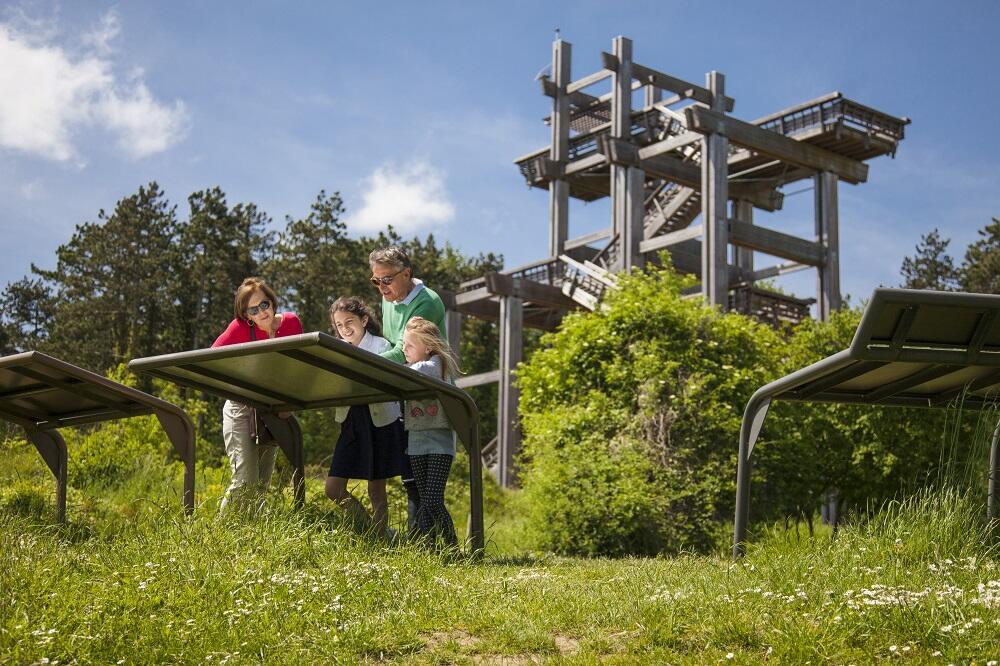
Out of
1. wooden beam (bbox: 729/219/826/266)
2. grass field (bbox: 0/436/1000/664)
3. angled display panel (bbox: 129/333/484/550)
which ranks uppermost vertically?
wooden beam (bbox: 729/219/826/266)

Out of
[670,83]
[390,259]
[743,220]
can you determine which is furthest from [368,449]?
[743,220]

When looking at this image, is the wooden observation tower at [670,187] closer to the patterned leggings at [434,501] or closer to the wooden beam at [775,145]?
the wooden beam at [775,145]

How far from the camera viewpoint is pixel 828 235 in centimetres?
1981

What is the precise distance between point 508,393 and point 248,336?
44.7 ft

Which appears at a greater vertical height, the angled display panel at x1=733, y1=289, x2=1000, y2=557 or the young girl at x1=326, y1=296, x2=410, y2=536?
the angled display panel at x1=733, y1=289, x2=1000, y2=557

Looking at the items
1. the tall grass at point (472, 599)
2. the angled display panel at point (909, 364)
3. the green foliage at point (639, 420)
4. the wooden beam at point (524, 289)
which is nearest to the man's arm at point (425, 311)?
the tall grass at point (472, 599)

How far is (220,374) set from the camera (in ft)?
19.9

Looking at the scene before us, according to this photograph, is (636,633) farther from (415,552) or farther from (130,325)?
(130,325)

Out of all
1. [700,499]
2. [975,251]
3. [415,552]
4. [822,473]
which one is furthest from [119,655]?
[975,251]

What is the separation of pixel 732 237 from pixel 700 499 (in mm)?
9072

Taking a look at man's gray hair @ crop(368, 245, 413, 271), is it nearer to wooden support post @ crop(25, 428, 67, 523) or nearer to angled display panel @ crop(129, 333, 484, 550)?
angled display panel @ crop(129, 333, 484, 550)

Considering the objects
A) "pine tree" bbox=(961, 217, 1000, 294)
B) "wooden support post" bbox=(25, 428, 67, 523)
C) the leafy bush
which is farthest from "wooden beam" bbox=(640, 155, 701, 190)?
"pine tree" bbox=(961, 217, 1000, 294)

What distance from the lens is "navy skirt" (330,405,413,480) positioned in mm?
6664

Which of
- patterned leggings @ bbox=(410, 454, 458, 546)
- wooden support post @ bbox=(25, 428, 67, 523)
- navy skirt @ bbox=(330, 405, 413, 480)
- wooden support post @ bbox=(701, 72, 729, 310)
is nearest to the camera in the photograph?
patterned leggings @ bbox=(410, 454, 458, 546)
